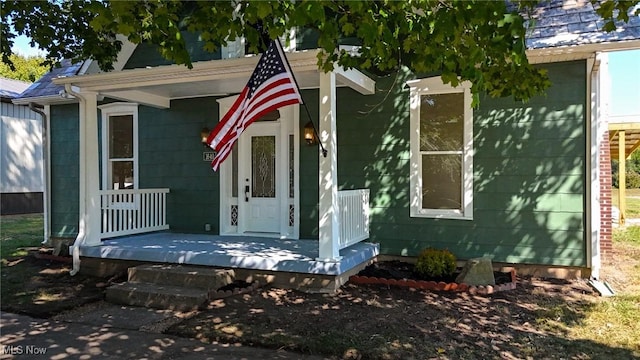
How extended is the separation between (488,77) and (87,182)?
19.7 ft

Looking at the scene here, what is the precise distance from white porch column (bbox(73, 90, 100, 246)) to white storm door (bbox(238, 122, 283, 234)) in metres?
2.31

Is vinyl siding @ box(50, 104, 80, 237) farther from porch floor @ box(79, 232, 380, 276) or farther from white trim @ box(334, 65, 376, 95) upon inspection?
white trim @ box(334, 65, 376, 95)

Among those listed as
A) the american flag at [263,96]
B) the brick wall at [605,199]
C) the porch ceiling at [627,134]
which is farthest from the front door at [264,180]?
the porch ceiling at [627,134]

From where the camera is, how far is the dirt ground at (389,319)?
4.05 metres

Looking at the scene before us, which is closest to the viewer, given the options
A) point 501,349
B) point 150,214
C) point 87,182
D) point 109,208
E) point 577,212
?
point 501,349

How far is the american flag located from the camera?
16.9 ft

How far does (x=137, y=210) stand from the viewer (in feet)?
27.4

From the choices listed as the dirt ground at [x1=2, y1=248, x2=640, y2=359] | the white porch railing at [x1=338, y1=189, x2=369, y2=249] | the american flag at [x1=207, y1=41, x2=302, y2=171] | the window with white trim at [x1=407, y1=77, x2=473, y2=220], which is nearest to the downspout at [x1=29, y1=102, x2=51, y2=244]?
the dirt ground at [x1=2, y1=248, x2=640, y2=359]

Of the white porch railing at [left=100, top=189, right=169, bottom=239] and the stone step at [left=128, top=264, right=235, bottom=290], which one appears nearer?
the stone step at [left=128, top=264, right=235, bottom=290]

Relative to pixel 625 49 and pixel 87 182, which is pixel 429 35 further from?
pixel 87 182

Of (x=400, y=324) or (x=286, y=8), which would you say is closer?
(x=286, y=8)

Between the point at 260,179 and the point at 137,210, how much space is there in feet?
7.50

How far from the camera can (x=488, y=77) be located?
4430 mm

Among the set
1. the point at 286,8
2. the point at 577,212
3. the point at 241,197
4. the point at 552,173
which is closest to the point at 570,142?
the point at 552,173
